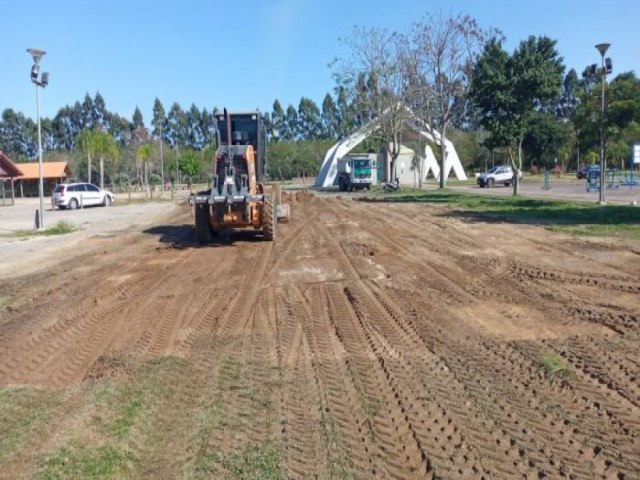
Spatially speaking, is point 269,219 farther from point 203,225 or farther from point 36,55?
point 36,55

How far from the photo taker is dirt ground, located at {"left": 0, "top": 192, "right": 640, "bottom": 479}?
4219 millimetres

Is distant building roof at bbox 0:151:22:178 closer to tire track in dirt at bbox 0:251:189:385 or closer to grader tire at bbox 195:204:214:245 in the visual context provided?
grader tire at bbox 195:204:214:245

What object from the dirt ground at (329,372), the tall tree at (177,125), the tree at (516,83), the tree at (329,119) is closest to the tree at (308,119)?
the tree at (329,119)

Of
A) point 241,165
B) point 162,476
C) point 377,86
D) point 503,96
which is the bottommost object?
point 162,476

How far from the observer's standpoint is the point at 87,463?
4.18 meters

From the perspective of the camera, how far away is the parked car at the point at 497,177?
172 feet

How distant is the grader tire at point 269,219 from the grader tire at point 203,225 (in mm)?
1544

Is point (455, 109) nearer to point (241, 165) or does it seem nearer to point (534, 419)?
point (241, 165)

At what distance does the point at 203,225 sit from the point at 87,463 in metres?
12.3

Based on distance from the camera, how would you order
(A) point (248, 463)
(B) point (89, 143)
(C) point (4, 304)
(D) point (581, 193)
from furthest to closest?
(B) point (89, 143), (D) point (581, 193), (C) point (4, 304), (A) point (248, 463)

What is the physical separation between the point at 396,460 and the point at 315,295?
5.38 meters

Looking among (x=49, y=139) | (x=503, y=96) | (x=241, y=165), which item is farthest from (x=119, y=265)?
(x=49, y=139)

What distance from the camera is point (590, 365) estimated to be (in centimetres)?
589

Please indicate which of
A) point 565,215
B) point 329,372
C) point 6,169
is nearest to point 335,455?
point 329,372
